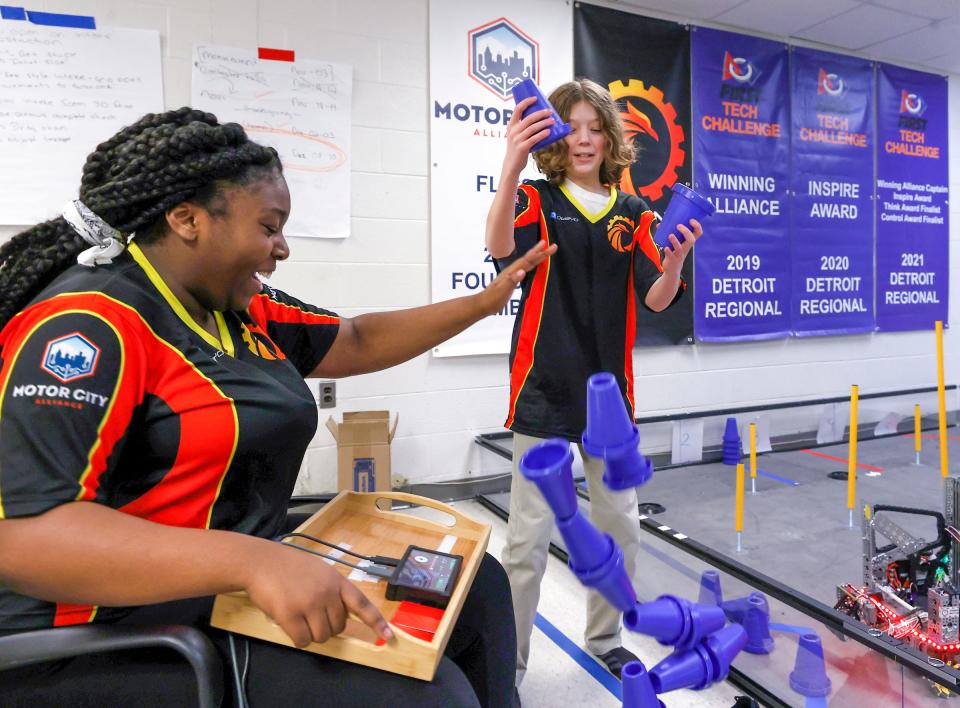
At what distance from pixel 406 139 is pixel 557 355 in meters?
1.83

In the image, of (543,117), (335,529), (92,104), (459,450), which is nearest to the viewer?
(335,529)

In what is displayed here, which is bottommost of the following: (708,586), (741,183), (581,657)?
(581,657)

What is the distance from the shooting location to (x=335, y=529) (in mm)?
965

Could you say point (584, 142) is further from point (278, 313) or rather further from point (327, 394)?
point (327, 394)

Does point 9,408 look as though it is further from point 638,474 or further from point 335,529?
point 638,474

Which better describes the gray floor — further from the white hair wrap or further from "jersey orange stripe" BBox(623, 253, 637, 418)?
the white hair wrap

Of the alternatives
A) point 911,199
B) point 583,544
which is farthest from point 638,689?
point 911,199

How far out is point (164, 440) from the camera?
0.77m

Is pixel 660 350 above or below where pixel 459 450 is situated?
above

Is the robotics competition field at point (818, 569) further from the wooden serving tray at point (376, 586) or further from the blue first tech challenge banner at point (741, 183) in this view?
the blue first tech challenge banner at point (741, 183)

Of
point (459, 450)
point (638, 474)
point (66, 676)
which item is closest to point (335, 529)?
point (66, 676)

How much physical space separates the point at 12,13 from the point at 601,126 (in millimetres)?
2305

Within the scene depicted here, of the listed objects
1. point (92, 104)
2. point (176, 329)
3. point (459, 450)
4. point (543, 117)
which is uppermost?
point (92, 104)

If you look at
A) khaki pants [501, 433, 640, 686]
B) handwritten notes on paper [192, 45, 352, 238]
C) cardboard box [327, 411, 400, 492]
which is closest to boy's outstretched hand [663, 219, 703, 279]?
khaki pants [501, 433, 640, 686]
